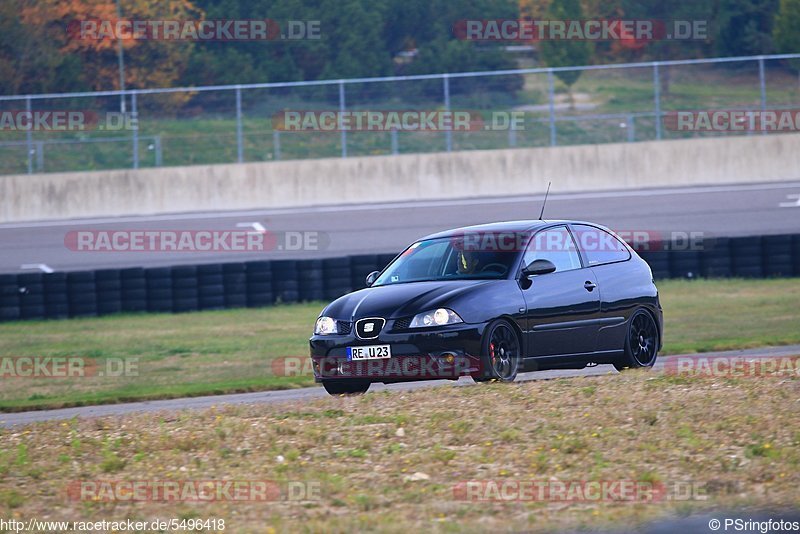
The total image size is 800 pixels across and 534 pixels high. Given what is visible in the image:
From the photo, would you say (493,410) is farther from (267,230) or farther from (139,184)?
(139,184)

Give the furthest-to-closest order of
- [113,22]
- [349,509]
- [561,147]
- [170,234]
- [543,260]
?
[113,22]
[561,147]
[170,234]
[543,260]
[349,509]

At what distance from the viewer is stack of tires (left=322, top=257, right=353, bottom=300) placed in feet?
64.5

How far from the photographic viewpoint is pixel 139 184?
2900cm

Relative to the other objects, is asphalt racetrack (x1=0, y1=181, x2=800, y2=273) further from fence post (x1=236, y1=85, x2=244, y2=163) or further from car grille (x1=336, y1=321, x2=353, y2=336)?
car grille (x1=336, y1=321, x2=353, y2=336)

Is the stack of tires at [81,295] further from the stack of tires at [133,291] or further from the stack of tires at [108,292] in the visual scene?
the stack of tires at [133,291]

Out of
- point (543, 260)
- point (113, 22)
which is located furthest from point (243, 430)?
point (113, 22)

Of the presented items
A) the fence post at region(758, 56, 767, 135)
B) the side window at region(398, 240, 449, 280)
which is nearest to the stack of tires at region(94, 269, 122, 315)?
the side window at region(398, 240, 449, 280)

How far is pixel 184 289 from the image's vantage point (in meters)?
19.7

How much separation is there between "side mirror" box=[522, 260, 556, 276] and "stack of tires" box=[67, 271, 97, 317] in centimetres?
1111

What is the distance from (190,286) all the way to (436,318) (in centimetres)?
1084

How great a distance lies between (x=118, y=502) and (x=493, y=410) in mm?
2754

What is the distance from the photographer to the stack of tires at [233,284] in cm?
1972

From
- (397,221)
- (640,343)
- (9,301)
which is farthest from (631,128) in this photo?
(640,343)

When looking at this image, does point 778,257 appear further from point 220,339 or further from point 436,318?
point 436,318
